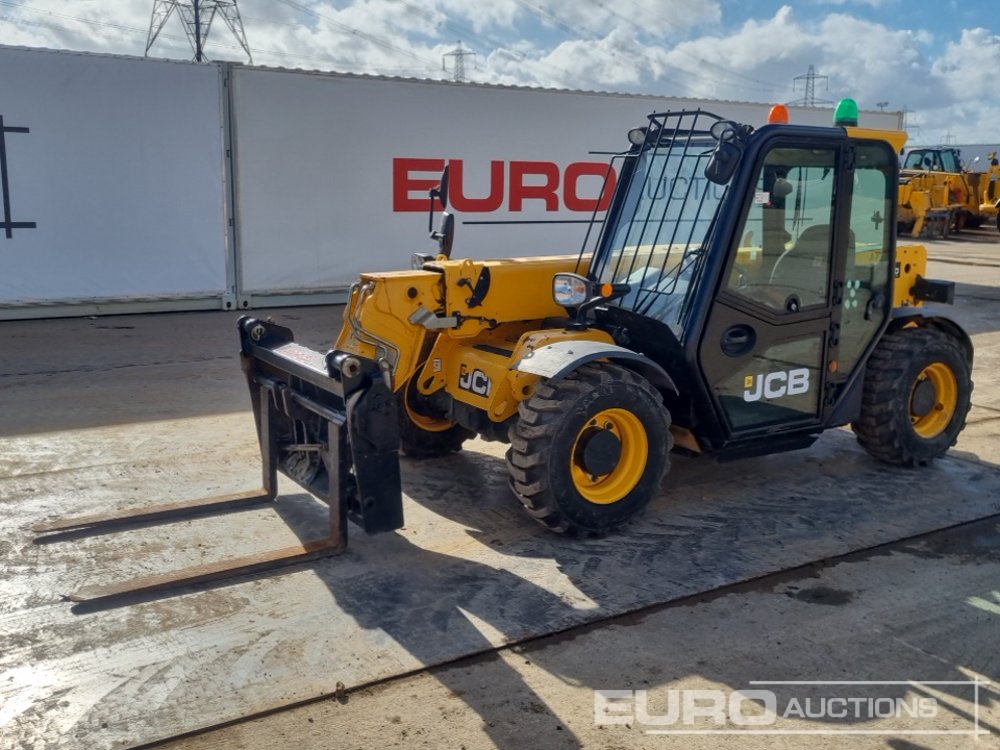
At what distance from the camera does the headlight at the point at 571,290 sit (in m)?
4.86

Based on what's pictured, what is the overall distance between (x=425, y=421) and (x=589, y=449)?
1503 mm

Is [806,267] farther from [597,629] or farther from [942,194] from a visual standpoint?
[942,194]

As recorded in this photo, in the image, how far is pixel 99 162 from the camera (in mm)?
10891

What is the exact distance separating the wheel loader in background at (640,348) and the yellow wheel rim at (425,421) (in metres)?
0.02

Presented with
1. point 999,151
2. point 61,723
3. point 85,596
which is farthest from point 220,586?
point 999,151

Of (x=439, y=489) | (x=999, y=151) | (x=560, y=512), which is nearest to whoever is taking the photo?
(x=560, y=512)

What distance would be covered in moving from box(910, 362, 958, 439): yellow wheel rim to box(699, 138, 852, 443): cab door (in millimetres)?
1020

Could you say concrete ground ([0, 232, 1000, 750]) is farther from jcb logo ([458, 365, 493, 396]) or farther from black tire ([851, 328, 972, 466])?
jcb logo ([458, 365, 493, 396])

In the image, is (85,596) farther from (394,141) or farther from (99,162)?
(394,141)

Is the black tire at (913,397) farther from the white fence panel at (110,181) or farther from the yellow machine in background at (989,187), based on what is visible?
the yellow machine in background at (989,187)

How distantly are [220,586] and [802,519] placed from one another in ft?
9.99

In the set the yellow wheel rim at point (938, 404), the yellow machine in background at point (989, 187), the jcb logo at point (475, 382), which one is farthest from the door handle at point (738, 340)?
the yellow machine in background at point (989, 187)

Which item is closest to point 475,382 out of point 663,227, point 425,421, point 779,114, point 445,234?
point 425,421

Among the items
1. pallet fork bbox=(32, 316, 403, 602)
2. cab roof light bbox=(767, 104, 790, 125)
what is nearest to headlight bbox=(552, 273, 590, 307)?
pallet fork bbox=(32, 316, 403, 602)
